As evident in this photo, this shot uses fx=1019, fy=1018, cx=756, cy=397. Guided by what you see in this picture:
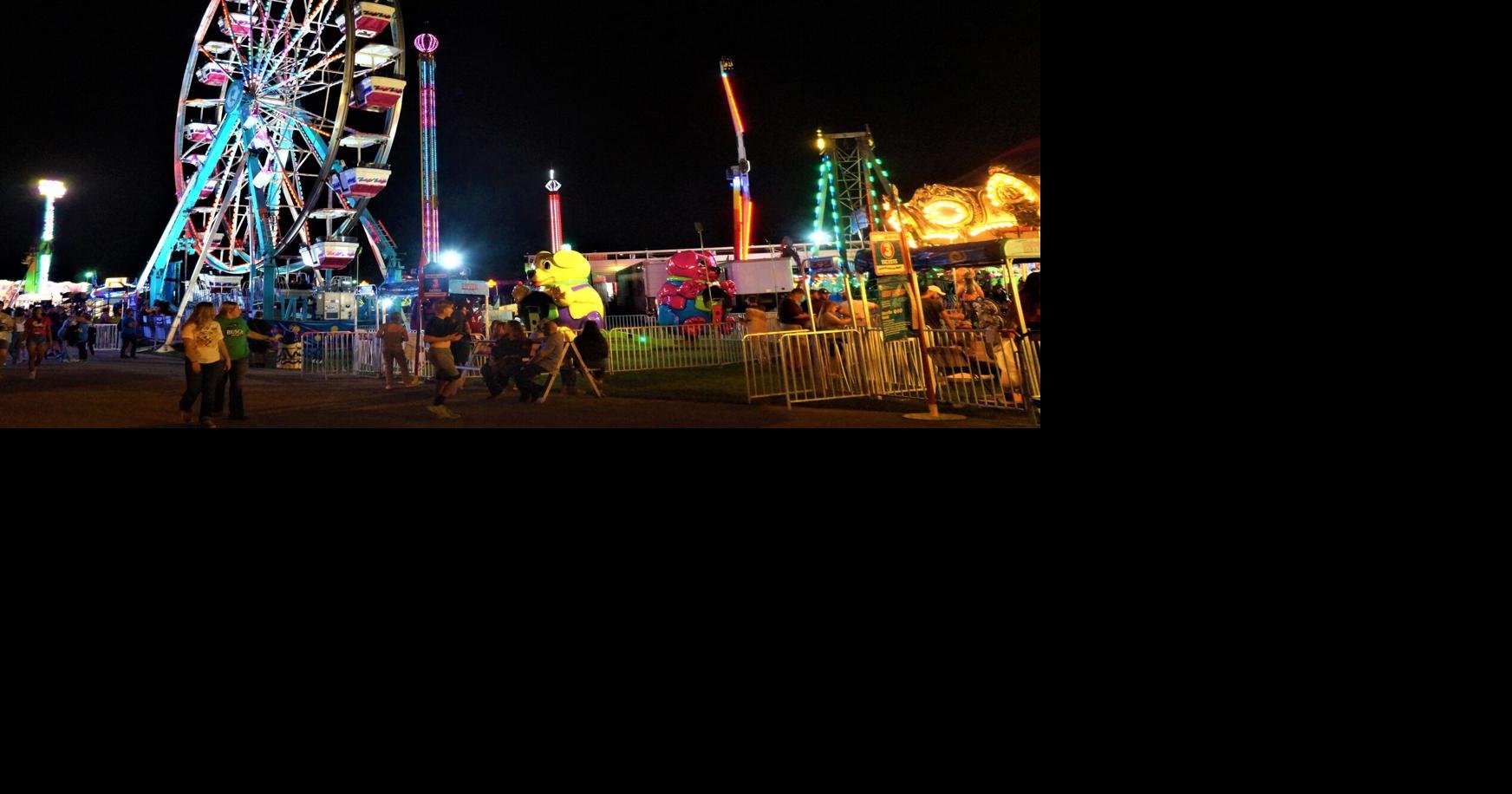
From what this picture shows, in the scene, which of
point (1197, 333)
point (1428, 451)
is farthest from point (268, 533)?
point (1428, 451)

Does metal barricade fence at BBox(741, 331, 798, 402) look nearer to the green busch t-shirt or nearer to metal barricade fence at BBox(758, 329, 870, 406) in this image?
metal barricade fence at BBox(758, 329, 870, 406)

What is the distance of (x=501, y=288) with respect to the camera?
891 inches

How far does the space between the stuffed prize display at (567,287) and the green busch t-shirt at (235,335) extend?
355 centimetres

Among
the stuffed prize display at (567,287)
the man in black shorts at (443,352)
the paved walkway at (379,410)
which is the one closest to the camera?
the paved walkway at (379,410)

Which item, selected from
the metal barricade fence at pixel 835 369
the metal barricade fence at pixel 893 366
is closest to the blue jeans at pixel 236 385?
the metal barricade fence at pixel 835 369

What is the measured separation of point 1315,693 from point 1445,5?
3.39 meters

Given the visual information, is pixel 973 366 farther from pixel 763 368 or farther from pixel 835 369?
pixel 763 368

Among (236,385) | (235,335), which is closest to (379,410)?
(236,385)

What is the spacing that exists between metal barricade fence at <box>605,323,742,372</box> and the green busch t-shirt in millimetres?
5347

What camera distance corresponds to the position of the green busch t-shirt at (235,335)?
312 inches

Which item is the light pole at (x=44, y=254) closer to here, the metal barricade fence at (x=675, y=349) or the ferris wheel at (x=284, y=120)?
the ferris wheel at (x=284, y=120)

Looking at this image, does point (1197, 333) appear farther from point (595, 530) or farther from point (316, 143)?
point (316, 143)

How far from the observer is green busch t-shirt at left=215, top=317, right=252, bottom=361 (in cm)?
793

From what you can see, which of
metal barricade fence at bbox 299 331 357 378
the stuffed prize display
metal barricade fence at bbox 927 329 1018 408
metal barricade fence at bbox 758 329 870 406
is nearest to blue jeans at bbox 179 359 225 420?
the stuffed prize display
